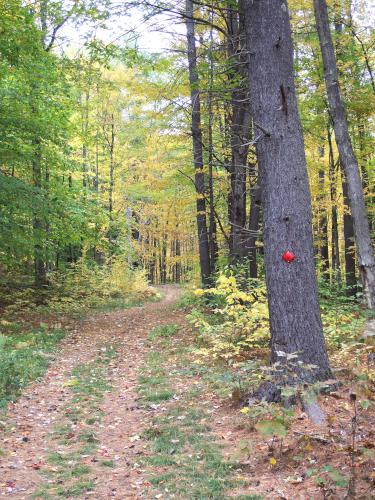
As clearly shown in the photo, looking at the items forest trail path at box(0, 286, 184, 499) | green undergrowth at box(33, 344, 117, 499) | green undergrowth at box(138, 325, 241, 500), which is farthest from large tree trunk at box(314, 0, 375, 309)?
green undergrowth at box(33, 344, 117, 499)

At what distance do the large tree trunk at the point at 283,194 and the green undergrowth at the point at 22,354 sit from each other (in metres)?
4.31

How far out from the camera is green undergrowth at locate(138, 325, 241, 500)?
4.05 meters

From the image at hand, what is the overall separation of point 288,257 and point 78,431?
138 inches

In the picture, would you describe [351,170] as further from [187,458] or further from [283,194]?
[187,458]

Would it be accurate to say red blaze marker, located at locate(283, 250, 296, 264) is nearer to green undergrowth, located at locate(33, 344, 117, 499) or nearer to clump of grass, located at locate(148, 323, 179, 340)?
green undergrowth, located at locate(33, 344, 117, 499)

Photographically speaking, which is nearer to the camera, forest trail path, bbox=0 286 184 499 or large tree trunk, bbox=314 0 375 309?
forest trail path, bbox=0 286 184 499

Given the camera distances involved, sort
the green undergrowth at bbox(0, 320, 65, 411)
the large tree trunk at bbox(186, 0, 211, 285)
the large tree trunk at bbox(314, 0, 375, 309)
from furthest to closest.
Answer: the large tree trunk at bbox(186, 0, 211, 285)
the large tree trunk at bbox(314, 0, 375, 309)
the green undergrowth at bbox(0, 320, 65, 411)

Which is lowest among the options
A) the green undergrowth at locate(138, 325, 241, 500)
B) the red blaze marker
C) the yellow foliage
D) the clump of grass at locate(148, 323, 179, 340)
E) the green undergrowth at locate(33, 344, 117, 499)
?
the green undergrowth at locate(33, 344, 117, 499)

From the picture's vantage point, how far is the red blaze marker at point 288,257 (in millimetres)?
5141

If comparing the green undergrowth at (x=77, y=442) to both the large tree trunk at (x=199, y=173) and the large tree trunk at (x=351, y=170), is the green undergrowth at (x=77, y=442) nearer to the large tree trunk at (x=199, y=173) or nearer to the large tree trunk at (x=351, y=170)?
the large tree trunk at (x=351, y=170)

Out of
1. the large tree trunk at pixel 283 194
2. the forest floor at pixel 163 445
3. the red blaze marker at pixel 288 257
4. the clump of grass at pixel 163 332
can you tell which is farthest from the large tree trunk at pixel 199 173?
the red blaze marker at pixel 288 257

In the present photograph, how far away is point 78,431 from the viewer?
18.9 feet

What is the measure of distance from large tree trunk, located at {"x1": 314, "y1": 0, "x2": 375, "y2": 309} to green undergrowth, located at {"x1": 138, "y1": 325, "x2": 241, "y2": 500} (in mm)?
3433

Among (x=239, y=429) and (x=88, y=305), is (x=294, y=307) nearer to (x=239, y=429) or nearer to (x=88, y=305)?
(x=239, y=429)
